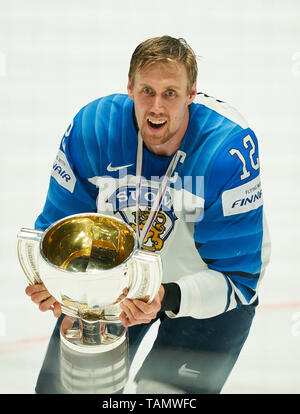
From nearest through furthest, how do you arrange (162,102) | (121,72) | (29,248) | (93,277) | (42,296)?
(93,277)
(29,248)
(42,296)
(162,102)
(121,72)

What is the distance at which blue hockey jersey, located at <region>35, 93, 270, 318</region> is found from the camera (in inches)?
63.3

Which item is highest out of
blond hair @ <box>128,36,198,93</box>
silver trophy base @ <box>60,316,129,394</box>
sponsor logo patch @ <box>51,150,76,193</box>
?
blond hair @ <box>128,36,198,93</box>

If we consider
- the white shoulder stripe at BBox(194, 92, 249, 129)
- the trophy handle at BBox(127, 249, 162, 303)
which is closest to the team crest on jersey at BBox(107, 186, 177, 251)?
the white shoulder stripe at BBox(194, 92, 249, 129)

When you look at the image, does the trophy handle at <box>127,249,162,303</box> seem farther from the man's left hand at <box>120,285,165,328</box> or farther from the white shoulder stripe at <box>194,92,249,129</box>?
the white shoulder stripe at <box>194,92,249,129</box>

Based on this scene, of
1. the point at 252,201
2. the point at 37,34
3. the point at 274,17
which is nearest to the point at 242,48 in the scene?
the point at 274,17

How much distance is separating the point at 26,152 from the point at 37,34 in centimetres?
44

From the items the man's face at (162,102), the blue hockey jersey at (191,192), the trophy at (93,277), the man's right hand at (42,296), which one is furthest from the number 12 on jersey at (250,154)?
the man's right hand at (42,296)

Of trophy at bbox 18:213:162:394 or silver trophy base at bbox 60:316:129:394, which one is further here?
silver trophy base at bbox 60:316:129:394

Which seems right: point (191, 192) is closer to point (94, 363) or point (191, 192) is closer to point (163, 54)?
point (163, 54)

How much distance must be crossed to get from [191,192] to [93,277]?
1.62ft

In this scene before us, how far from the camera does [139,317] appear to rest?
4.51 feet

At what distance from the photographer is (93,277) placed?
1200 mm

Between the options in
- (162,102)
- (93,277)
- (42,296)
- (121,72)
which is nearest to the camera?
(93,277)

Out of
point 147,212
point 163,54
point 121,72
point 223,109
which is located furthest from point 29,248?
point 121,72
